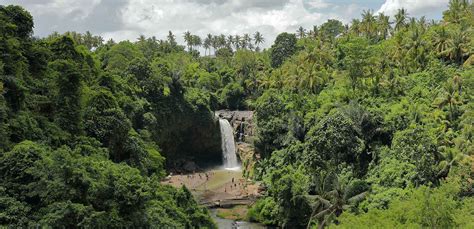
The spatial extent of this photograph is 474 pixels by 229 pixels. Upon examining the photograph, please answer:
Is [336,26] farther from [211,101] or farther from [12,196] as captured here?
[12,196]

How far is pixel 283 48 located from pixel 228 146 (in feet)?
108

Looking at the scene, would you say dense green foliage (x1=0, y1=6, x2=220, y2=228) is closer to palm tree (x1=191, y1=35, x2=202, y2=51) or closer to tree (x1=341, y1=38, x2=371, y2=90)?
tree (x1=341, y1=38, x2=371, y2=90)

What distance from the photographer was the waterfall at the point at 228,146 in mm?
69438

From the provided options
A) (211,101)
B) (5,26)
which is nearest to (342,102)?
(211,101)

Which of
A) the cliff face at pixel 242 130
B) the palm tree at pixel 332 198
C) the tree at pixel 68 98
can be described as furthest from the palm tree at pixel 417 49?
the tree at pixel 68 98

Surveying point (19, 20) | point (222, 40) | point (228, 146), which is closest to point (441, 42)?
point (228, 146)

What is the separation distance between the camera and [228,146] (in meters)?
70.6

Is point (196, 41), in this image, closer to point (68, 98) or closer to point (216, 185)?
point (216, 185)

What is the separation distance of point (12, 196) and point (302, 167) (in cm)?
2945

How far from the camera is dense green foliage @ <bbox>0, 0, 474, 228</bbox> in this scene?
77.6ft

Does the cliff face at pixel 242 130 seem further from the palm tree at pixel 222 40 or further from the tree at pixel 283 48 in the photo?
the palm tree at pixel 222 40

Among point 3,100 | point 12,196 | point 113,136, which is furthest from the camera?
point 113,136

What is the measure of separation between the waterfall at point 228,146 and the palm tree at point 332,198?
97.2 ft

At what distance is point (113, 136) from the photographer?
3397cm
